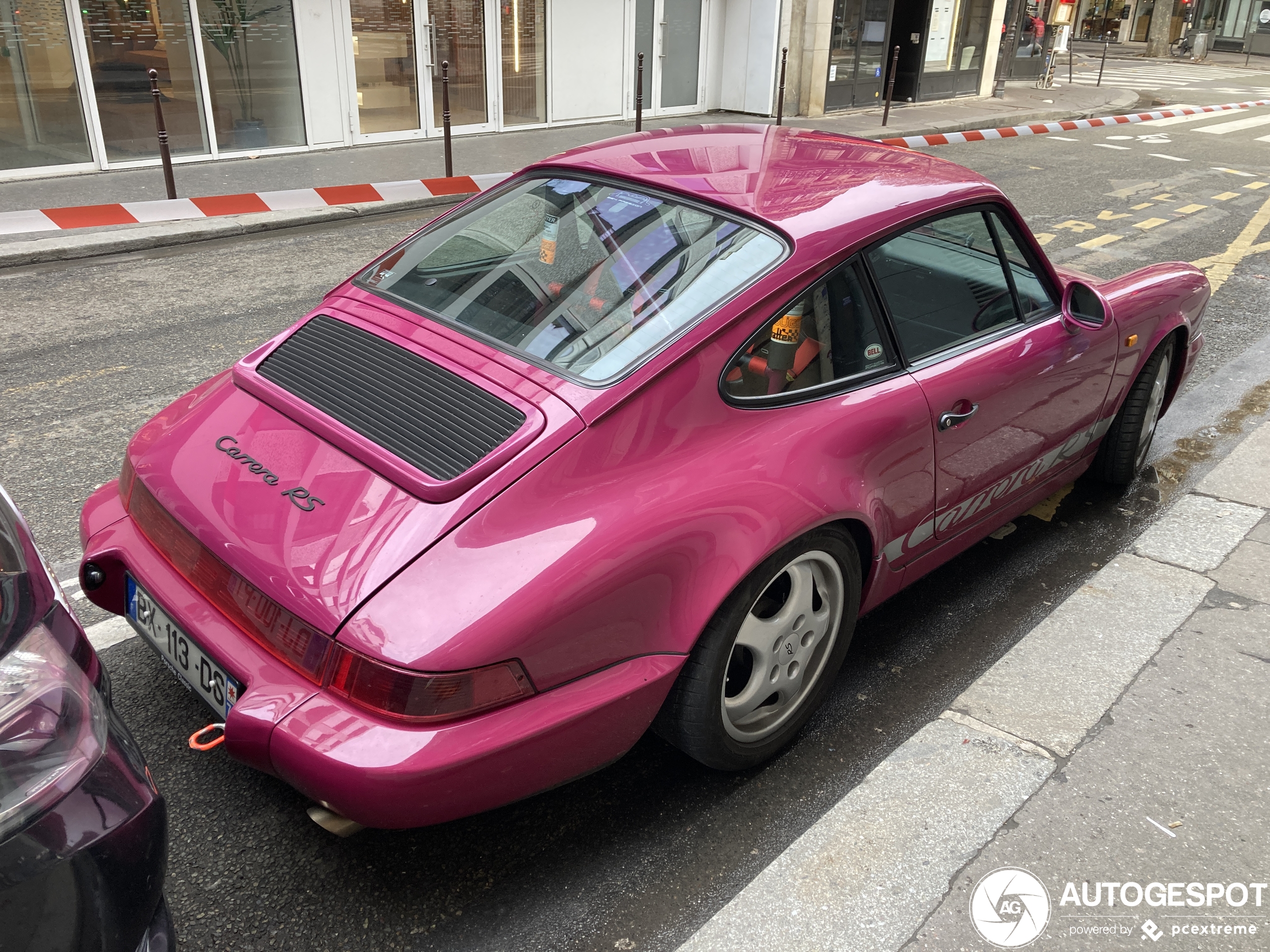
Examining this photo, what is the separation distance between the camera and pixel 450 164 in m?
10.5

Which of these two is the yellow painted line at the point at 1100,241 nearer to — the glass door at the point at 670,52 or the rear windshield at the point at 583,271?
the rear windshield at the point at 583,271

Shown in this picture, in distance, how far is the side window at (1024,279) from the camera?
331 cm

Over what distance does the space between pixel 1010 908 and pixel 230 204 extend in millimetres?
8713

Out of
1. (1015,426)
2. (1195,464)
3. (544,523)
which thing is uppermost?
(544,523)

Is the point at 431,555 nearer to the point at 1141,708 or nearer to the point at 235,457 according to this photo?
the point at 235,457

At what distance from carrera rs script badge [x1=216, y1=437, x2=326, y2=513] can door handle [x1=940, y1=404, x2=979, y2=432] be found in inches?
68.1

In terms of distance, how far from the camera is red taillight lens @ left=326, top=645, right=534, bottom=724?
1.96 metres

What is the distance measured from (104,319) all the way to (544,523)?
5.30 metres

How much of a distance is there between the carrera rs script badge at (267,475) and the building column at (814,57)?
16016 millimetres

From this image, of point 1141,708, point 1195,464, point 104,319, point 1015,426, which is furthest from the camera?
point 104,319

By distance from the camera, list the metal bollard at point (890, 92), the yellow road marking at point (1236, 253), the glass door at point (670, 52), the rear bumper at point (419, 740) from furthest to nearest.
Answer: the glass door at point (670, 52)
the metal bollard at point (890, 92)
the yellow road marking at point (1236, 253)
the rear bumper at point (419, 740)

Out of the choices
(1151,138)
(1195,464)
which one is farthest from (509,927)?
(1151,138)

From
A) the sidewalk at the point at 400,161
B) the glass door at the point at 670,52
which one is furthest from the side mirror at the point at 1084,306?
the glass door at the point at 670,52
